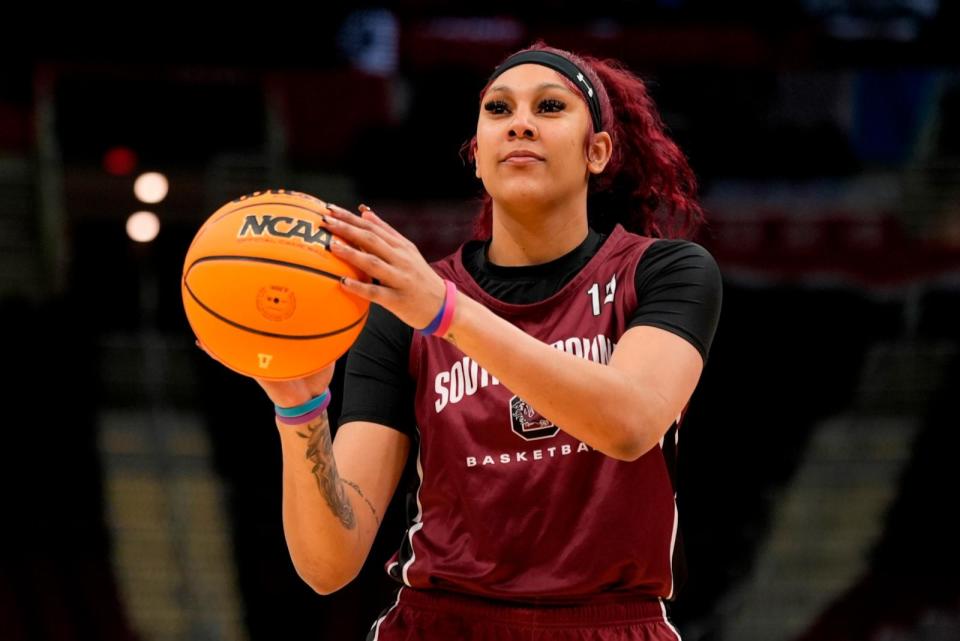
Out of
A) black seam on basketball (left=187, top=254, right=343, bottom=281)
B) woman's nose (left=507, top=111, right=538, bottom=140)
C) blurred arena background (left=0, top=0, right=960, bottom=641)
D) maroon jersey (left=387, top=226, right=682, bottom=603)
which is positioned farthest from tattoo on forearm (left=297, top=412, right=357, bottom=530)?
blurred arena background (left=0, top=0, right=960, bottom=641)

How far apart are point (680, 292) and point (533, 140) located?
44 centimetres

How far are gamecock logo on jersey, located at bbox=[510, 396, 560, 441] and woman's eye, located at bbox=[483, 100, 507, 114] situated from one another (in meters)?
0.62

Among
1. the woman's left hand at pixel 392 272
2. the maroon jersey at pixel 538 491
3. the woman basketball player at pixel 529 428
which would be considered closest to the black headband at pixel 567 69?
the woman basketball player at pixel 529 428

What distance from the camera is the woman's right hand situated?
7.84 feet

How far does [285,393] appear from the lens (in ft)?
7.89

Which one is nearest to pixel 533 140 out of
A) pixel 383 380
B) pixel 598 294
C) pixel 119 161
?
pixel 598 294

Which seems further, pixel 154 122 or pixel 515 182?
pixel 154 122

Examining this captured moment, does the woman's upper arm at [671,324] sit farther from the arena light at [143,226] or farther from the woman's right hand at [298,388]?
the arena light at [143,226]

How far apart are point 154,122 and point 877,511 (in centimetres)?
609

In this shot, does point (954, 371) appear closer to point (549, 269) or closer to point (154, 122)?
point (154, 122)

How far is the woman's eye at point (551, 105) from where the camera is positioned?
2672 mm

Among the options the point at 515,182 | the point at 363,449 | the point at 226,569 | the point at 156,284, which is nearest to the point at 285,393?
the point at 363,449

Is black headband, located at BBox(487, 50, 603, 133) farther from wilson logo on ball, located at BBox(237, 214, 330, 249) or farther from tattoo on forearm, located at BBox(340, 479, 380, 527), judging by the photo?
tattoo on forearm, located at BBox(340, 479, 380, 527)

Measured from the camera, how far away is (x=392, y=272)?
202 cm
